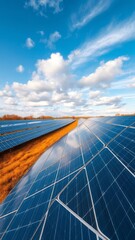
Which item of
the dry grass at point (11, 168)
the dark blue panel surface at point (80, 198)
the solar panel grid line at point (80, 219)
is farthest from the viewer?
the dry grass at point (11, 168)

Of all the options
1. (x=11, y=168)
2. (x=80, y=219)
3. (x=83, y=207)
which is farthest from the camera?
(x=11, y=168)

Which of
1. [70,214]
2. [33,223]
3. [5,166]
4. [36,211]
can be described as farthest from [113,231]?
[5,166]

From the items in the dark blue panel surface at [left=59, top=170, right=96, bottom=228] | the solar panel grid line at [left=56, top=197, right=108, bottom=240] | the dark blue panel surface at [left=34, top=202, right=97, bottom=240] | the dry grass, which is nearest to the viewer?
the solar panel grid line at [left=56, top=197, right=108, bottom=240]

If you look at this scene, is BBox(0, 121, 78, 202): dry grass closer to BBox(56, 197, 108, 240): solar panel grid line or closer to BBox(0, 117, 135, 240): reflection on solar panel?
BBox(0, 117, 135, 240): reflection on solar panel

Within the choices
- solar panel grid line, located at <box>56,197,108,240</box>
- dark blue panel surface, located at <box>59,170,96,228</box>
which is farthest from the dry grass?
solar panel grid line, located at <box>56,197,108,240</box>

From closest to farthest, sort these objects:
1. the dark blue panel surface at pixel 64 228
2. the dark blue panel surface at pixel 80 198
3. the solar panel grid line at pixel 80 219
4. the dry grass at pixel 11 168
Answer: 1. the solar panel grid line at pixel 80 219
2. the dark blue panel surface at pixel 64 228
3. the dark blue panel surface at pixel 80 198
4. the dry grass at pixel 11 168

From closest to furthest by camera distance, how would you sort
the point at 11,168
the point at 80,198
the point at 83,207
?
the point at 83,207, the point at 80,198, the point at 11,168

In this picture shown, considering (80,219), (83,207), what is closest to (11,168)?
(83,207)

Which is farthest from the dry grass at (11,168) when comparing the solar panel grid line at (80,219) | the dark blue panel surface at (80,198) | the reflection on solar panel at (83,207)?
the solar panel grid line at (80,219)

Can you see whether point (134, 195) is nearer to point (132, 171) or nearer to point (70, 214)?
point (132, 171)

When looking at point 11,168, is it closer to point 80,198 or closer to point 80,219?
point 80,198

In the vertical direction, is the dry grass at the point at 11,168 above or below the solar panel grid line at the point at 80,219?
below

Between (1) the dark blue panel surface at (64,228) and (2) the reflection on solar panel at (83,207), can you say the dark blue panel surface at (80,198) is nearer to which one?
(2) the reflection on solar panel at (83,207)

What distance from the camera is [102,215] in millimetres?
3705
